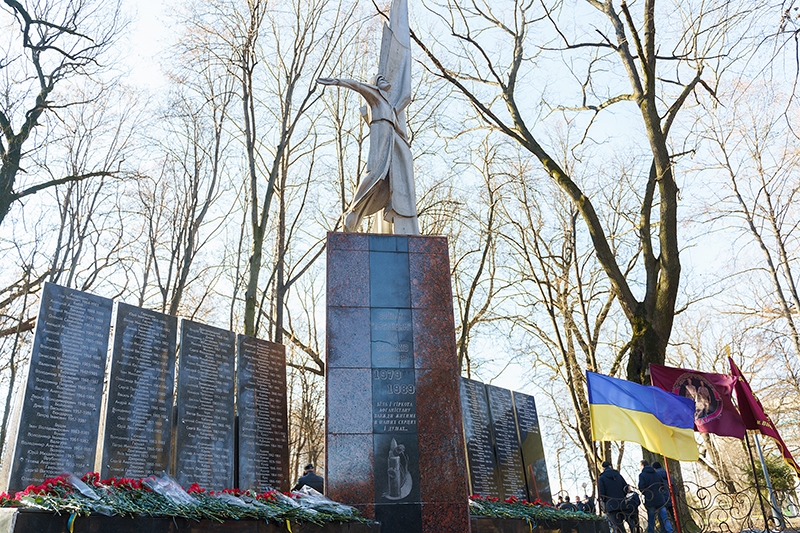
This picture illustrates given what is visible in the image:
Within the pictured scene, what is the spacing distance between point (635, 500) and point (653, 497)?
44.4 inches

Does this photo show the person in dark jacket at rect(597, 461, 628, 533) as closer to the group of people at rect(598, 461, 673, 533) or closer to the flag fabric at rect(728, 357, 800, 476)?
the group of people at rect(598, 461, 673, 533)

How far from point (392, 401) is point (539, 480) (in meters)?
7.00

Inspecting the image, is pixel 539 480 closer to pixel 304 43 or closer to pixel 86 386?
pixel 86 386

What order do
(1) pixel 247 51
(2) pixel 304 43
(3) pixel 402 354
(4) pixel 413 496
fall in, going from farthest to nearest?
1. (2) pixel 304 43
2. (1) pixel 247 51
3. (3) pixel 402 354
4. (4) pixel 413 496

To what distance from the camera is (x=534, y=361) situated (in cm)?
2234

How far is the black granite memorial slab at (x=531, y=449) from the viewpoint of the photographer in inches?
538

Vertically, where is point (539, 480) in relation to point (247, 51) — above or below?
below

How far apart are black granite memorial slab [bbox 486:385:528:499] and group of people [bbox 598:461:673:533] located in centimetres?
200

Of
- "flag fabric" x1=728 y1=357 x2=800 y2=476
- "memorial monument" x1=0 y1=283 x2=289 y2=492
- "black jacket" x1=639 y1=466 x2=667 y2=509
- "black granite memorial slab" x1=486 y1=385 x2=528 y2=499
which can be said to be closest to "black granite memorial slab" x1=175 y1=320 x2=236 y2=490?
"memorial monument" x1=0 y1=283 x2=289 y2=492

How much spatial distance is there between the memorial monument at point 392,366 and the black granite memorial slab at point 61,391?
2.88 meters

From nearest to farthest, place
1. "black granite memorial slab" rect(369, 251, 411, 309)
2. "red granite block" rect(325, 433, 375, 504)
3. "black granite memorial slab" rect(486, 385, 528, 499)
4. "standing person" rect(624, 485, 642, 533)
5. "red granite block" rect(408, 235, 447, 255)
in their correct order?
"red granite block" rect(325, 433, 375, 504) < "black granite memorial slab" rect(369, 251, 411, 309) < "red granite block" rect(408, 235, 447, 255) < "standing person" rect(624, 485, 642, 533) < "black granite memorial slab" rect(486, 385, 528, 499)

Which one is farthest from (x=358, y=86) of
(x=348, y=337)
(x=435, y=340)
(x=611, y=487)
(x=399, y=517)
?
(x=611, y=487)

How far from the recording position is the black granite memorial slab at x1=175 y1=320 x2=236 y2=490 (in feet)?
29.7

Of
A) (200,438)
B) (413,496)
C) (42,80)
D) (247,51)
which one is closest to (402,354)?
(413,496)
